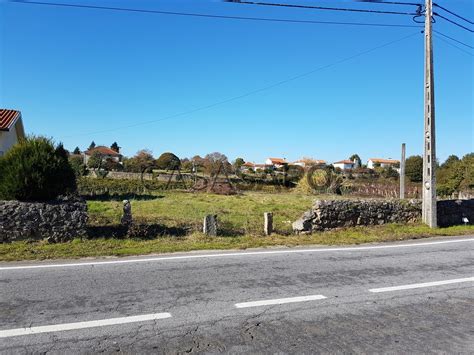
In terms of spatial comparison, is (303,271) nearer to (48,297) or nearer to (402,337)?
(402,337)

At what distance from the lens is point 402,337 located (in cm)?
440

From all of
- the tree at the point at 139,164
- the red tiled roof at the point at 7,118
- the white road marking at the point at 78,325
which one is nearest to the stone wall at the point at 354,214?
the white road marking at the point at 78,325

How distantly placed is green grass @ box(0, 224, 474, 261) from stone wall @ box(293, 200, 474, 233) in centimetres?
39

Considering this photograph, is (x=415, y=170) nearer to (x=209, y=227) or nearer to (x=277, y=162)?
(x=277, y=162)

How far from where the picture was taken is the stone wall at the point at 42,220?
909cm

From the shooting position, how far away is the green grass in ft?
27.1

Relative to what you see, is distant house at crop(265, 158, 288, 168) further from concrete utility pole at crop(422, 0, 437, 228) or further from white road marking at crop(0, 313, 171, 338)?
white road marking at crop(0, 313, 171, 338)

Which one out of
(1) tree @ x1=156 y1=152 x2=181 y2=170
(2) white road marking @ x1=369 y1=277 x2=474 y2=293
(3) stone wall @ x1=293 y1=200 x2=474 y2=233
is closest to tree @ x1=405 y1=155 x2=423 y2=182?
(1) tree @ x1=156 y1=152 x2=181 y2=170

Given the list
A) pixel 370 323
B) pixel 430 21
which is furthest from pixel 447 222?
pixel 370 323

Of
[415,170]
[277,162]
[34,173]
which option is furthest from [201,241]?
[277,162]

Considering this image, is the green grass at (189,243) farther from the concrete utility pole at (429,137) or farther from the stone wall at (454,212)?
the stone wall at (454,212)

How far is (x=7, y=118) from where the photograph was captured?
22.8 metres

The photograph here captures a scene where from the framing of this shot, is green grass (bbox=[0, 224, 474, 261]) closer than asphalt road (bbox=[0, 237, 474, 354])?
No

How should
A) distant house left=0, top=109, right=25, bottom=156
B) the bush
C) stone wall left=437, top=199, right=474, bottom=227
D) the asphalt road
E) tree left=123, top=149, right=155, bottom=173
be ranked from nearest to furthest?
the asphalt road → the bush → stone wall left=437, top=199, right=474, bottom=227 → distant house left=0, top=109, right=25, bottom=156 → tree left=123, top=149, right=155, bottom=173
